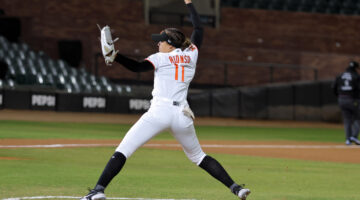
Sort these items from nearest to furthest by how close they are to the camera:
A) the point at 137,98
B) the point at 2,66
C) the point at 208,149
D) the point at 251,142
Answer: the point at 208,149 < the point at 251,142 < the point at 2,66 < the point at 137,98

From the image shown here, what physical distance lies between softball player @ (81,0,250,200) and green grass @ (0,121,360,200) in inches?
42.0

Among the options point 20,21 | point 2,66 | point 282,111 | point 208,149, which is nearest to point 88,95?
point 2,66

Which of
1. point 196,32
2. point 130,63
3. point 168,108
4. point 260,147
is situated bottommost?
point 260,147

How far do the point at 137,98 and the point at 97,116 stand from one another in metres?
2.09

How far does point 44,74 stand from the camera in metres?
27.4

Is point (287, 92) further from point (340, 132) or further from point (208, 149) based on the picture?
point (208, 149)

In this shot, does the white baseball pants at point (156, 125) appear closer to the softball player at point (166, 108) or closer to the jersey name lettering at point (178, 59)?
the softball player at point (166, 108)

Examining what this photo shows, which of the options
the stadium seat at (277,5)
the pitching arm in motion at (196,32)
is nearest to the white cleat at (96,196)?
the pitching arm in motion at (196,32)

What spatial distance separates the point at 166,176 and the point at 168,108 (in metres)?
3.66

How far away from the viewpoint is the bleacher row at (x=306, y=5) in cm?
3597

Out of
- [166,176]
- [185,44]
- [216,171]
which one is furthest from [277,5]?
[216,171]

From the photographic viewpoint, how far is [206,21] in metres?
34.4

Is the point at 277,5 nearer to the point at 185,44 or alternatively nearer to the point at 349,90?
the point at 349,90

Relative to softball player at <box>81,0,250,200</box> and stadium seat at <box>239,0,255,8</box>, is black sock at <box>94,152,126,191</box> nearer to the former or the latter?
softball player at <box>81,0,250,200</box>
